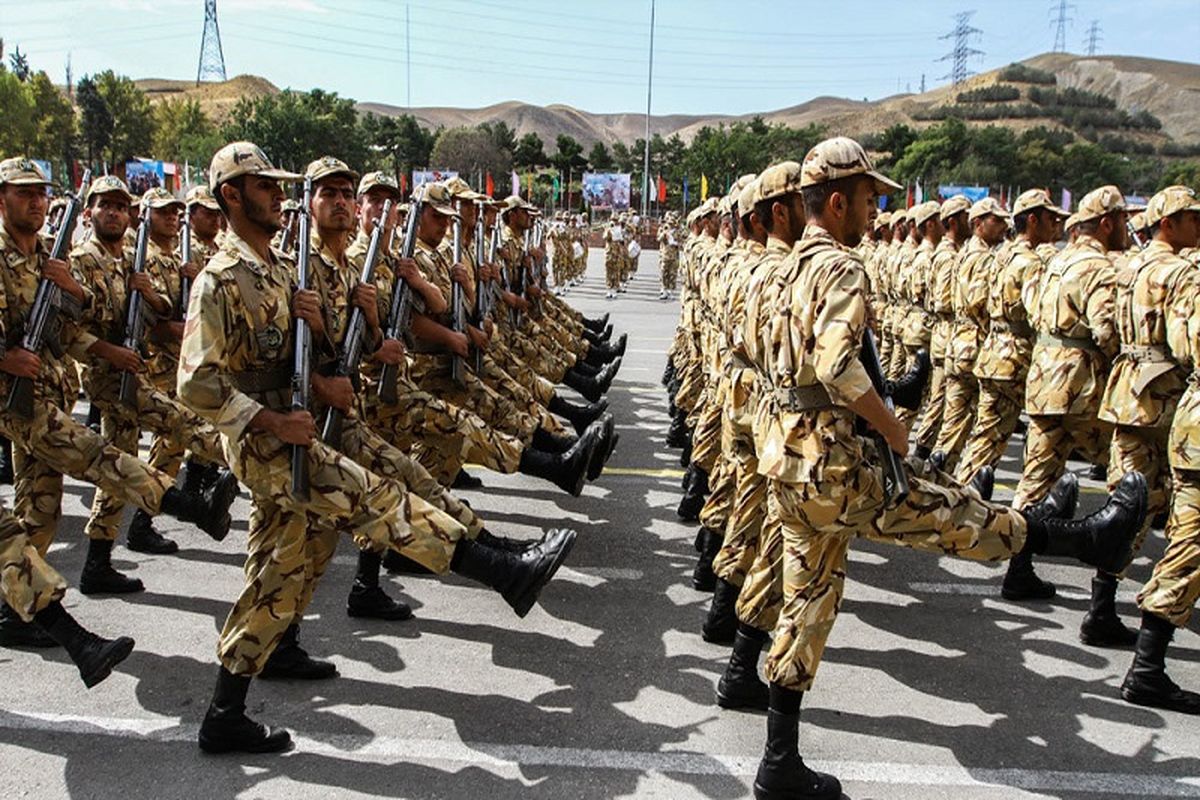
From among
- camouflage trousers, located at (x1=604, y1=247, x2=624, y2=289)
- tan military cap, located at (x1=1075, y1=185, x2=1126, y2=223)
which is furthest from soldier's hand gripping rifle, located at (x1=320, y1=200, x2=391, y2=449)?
camouflage trousers, located at (x1=604, y1=247, x2=624, y2=289)

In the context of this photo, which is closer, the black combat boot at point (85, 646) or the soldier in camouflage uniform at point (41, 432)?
the black combat boot at point (85, 646)

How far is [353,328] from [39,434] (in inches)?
62.0

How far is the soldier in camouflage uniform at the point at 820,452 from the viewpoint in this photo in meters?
3.28

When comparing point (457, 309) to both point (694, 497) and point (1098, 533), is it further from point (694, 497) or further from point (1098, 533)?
point (1098, 533)

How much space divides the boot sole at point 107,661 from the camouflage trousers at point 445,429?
73.6 inches

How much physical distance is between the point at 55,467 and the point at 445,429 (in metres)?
1.81

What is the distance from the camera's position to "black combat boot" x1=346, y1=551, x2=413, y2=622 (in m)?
5.02

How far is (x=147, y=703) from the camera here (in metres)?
4.04

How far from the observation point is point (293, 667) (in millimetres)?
4320

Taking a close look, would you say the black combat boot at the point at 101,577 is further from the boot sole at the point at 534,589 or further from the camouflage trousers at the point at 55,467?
the boot sole at the point at 534,589

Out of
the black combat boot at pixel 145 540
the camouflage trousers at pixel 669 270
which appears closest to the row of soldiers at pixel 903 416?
the black combat boot at pixel 145 540

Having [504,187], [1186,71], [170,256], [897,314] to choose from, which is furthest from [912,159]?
[1186,71]

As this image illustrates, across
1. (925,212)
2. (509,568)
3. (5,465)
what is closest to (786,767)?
(509,568)

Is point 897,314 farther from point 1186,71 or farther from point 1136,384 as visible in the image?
point 1186,71
